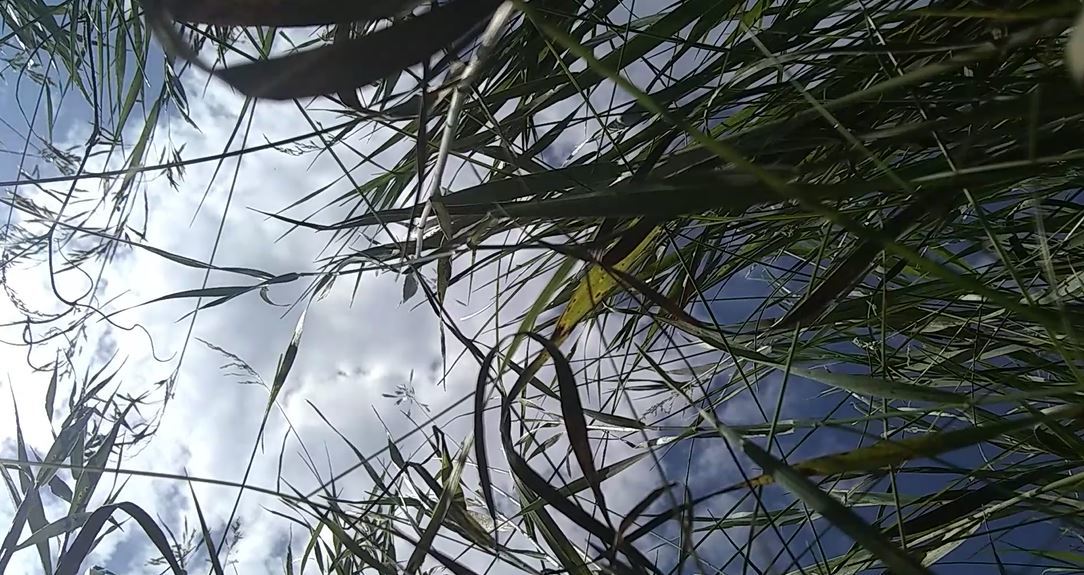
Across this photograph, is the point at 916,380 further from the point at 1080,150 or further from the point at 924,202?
the point at 924,202

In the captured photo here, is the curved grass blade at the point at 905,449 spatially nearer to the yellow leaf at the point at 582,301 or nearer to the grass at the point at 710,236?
the grass at the point at 710,236

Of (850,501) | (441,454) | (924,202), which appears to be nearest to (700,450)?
(850,501)

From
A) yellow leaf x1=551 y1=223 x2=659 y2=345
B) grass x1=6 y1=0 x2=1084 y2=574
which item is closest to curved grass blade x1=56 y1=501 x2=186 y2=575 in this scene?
grass x1=6 y1=0 x2=1084 y2=574

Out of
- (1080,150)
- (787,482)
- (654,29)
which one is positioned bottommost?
(787,482)

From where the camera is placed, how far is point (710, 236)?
40cm

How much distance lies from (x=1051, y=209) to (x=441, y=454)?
14.9 inches

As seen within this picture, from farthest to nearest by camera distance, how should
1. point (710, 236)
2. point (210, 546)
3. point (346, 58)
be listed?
point (710, 236)
point (210, 546)
point (346, 58)

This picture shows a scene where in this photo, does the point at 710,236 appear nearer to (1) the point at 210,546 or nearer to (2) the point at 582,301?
(2) the point at 582,301

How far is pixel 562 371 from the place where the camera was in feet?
0.78

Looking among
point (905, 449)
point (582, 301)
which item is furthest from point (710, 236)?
point (905, 449)

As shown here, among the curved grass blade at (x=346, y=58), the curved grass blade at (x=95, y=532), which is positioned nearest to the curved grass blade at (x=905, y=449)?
the curved grass blade at (x=346, y=58)

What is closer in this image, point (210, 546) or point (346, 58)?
point (346, 58)

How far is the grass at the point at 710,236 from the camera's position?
0.48 feet

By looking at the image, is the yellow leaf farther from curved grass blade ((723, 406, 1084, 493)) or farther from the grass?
curved grass blade ((723, 406, 1084, 493))
